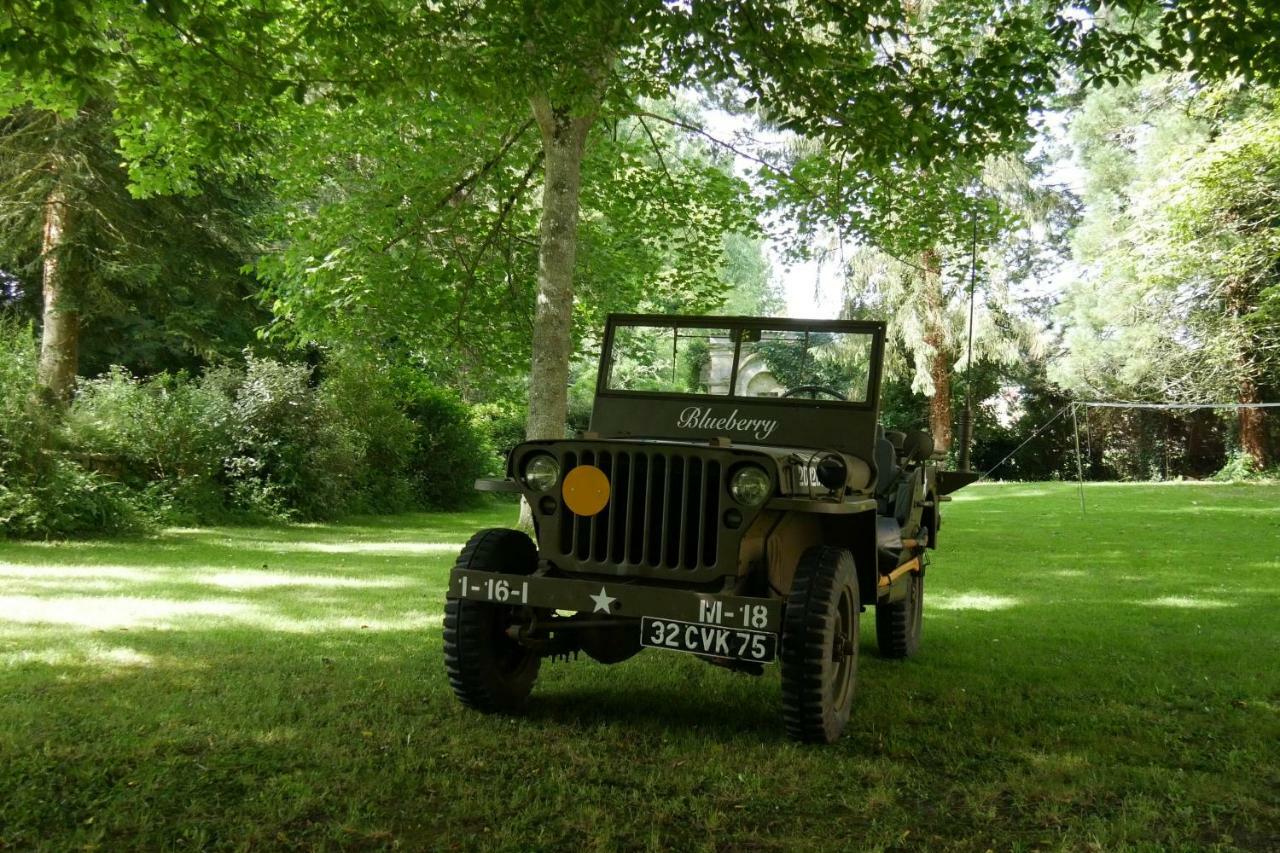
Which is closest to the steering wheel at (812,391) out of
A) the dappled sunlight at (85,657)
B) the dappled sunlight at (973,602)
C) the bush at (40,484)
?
the dappled sunlight at (85,657)

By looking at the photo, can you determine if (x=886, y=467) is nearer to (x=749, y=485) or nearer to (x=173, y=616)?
(x=749, y=485)

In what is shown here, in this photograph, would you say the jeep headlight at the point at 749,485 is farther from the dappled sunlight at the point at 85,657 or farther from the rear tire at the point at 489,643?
the dappled sunlight at the point at 85,657

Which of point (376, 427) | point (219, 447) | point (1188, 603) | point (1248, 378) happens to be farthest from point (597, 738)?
point (1248, 378)

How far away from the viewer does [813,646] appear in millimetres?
4500

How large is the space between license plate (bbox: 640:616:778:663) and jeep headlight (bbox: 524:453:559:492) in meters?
0.84

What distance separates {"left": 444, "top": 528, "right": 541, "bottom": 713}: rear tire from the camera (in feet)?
16.5

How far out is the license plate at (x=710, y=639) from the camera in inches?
173

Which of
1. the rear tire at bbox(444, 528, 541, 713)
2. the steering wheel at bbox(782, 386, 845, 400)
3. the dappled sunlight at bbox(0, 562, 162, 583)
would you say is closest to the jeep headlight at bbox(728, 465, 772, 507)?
the rear tire at bbox(444, 528, 541, 713)

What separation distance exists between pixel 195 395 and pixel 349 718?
40.6 feet

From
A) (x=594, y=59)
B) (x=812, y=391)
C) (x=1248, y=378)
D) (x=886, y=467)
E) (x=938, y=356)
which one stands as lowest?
(x=886, y=467)

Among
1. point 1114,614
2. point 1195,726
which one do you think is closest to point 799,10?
point 1114,614

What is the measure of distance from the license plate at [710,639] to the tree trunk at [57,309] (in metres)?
14.3

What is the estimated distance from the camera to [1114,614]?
350 inches

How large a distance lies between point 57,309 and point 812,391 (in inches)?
564
